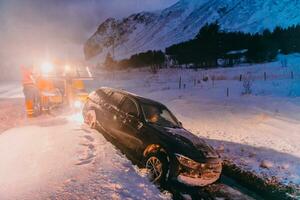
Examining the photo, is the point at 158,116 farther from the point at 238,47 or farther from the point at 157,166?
the point at 238,47

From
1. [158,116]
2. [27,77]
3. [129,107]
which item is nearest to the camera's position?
[158,116]

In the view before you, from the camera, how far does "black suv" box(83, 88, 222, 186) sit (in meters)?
5.83

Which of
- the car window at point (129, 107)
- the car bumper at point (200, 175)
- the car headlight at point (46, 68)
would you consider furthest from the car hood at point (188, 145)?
the car headlight at point (46, 68)

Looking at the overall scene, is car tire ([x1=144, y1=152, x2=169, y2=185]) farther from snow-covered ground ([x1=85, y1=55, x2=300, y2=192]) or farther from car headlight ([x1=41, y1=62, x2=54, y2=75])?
car headlight ([x1=41, y1=62, x2=54, y2=75])

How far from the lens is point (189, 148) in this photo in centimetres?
611

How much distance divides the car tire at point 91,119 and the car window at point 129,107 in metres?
1.50

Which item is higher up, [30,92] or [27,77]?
[27,77]

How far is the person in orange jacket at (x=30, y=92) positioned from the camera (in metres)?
12.5

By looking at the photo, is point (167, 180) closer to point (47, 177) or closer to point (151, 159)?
point (151, 159)

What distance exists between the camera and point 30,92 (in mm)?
12820

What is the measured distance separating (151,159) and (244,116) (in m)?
7.65

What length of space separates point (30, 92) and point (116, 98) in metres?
6.20

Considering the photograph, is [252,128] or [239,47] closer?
[252,128]

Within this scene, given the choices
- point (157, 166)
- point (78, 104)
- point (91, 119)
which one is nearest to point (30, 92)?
point (78, 104)
